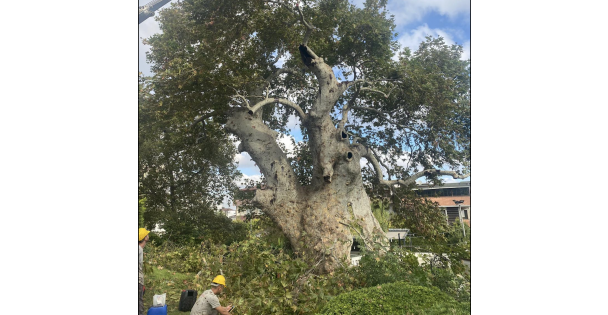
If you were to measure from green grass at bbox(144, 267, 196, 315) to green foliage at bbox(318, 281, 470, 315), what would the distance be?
179cm

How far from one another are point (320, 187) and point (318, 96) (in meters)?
1.09

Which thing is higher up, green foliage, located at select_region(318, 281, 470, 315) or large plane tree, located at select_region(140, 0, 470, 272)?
large plane tree, located at select_region(140, 0, 470, 272)

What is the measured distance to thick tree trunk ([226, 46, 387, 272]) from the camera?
4.16 metres

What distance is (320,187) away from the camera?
171 inches

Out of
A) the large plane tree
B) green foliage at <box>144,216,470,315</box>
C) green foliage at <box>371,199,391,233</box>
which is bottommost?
green foliage at <box>144,216,470,315</box>

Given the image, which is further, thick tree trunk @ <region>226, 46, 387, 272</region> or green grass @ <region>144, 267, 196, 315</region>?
thick tree trunk @ <region>226, 46, 387, 272</region>

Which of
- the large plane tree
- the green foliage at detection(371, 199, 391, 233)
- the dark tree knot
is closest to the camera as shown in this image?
the large plane tree

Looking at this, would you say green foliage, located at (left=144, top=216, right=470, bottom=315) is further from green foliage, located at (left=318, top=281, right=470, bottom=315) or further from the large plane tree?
the large plane tree

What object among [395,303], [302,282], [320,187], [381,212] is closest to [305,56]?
[320,187]

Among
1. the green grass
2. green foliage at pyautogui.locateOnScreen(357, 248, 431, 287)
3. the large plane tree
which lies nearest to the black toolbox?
the green grass

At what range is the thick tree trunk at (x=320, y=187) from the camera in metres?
4.16
